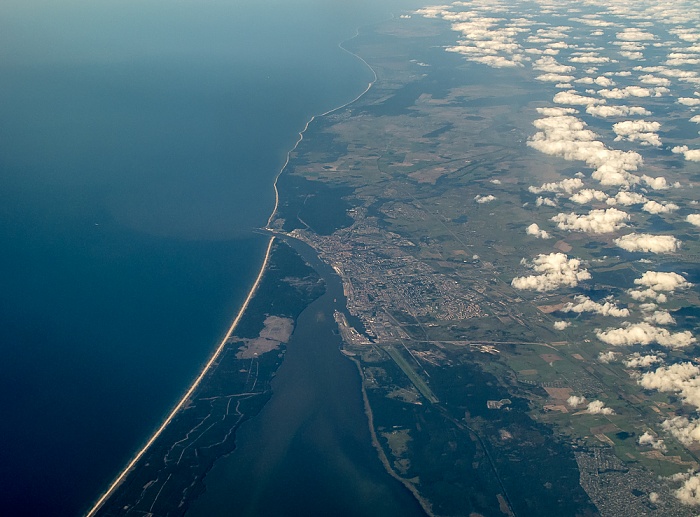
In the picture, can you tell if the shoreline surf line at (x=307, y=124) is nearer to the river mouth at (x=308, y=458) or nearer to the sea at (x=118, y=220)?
the sea at (x=118, y=220)

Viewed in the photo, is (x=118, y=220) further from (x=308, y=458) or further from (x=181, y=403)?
(x=308, y=458)

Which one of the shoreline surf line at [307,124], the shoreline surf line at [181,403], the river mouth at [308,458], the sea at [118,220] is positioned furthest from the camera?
the shoreline surf line at [307,124]

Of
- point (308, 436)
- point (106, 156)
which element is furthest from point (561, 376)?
point (106, 156)

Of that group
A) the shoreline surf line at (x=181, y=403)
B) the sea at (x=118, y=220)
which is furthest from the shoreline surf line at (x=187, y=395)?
the sea at (x=118, y=220)

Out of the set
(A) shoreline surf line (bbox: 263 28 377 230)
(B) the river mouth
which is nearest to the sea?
(A) shoreline surf line (bbox: 263 28 377 230)

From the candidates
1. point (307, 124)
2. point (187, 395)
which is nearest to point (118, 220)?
point (187, 395)

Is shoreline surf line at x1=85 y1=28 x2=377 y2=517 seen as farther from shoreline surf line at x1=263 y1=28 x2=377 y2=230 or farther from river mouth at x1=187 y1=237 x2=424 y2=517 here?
river mouth at x1=187 y1=237 x2=424 y2=517
